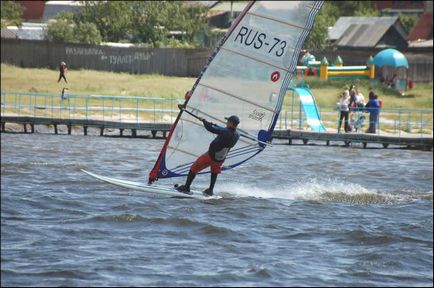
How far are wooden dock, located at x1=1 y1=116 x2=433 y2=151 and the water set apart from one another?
21.2 ft

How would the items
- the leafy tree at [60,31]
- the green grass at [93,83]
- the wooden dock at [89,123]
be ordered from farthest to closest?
the leafy tree at [60,31]
the green grass at [93,83]
the wooden dock at [89,123]

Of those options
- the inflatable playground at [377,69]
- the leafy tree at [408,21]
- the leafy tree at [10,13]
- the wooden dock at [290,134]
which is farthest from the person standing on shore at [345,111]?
the leafy tree at [408,21]

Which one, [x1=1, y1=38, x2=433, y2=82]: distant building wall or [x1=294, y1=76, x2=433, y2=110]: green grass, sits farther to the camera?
[x1=1, y1=38, x2=433, y2=82]: distant building wall

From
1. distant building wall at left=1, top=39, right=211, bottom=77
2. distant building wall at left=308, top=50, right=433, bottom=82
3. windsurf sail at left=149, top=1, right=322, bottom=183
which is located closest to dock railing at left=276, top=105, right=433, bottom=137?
distant building wall at left=1, top=39, right=211, bottom=77

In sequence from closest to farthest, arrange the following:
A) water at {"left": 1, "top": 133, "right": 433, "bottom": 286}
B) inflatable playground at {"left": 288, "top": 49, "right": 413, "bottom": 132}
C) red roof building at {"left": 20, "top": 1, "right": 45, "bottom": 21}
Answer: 1. water at {"left": 1, "top": 133, "right": 433, "bottom": 286}
2. inflatable playground at {"left": 288, "top": 49, "right": 413, "bottom": 132}
3. red roof building at {"left": 20, "top": 1, "right": 45, "bottom": 21}

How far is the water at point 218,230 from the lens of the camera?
13.6 metres

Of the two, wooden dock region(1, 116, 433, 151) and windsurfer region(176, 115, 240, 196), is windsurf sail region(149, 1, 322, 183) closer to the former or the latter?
windsurfer region(176, 115, 240, 196)

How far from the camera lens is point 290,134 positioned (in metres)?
33.5

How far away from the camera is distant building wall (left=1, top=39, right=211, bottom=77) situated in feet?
166

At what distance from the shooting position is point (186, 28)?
6131 centimetres

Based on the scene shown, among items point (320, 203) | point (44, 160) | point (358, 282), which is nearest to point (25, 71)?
point (44, 160)

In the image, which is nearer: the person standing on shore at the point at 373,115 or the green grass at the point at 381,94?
the person standing on shore at the point at 373,115

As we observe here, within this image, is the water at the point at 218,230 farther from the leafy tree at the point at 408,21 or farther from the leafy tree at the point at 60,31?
the leafy tree at the point at 408,21

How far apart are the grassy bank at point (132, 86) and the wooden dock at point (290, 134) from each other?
7.80m
